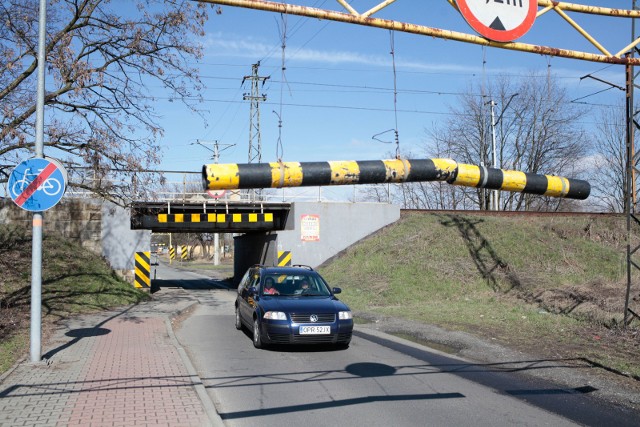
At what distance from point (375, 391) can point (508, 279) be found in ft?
52.8

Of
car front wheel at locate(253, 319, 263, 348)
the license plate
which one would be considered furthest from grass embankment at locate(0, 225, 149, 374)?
the license plate

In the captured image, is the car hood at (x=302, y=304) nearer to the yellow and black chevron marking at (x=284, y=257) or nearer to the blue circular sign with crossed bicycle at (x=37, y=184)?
the blue circular sign with crossed bicycle at (x=37, y=184)

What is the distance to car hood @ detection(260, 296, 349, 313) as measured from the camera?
10.8 meters

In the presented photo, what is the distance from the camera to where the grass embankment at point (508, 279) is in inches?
493

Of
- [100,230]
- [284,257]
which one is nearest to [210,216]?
[284,257]

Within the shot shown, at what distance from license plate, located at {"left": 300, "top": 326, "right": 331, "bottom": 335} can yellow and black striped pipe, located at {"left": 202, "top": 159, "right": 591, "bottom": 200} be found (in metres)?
5.77

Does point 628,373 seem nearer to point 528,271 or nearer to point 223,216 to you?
point 528,271

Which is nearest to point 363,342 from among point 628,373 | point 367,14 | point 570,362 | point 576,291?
point 570,362

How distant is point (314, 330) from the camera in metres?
10.6

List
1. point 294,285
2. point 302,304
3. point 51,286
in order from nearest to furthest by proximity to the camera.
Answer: point 302,304, point 294,285, point 51,286

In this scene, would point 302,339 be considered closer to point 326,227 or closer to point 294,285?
point 294,285

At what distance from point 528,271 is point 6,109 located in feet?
63.4

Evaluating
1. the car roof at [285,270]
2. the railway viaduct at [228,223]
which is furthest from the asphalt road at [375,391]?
the railway viaduct at [228,223]

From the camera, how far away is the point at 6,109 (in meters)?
11.3
